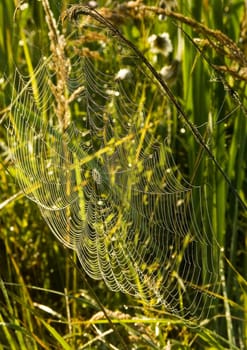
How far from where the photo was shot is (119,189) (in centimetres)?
255

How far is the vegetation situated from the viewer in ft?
7.11

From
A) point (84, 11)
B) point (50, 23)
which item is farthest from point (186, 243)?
point (84, 11)

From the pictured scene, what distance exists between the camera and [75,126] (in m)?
2.70

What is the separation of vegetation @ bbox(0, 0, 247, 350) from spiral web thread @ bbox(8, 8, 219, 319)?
0.05 metres

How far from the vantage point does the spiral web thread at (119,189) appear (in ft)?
7.33

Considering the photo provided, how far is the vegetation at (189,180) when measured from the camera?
2.17 m

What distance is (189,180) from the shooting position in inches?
100

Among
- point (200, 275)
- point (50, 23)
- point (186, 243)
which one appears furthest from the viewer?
point (200, 275)

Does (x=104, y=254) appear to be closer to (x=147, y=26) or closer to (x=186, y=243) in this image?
(x=186, y=243)

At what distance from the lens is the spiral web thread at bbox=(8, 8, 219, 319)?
223cm

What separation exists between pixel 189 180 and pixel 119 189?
0.22 metres

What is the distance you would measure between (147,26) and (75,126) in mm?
556

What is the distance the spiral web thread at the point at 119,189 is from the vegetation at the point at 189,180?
0.17 ft

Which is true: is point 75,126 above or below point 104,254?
above
